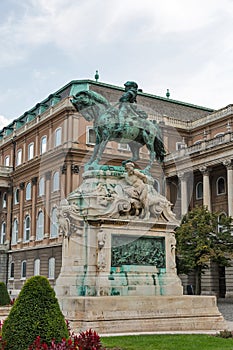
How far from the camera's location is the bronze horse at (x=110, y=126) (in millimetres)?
15344

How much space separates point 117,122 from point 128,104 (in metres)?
0.87

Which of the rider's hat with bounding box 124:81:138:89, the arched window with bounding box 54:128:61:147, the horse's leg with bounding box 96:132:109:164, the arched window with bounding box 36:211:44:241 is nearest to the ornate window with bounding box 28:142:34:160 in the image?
the arched window with bounding box 54:128:61:147

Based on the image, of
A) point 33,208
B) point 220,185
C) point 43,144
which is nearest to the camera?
point 220,185

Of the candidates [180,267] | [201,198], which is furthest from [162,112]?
[180,267]

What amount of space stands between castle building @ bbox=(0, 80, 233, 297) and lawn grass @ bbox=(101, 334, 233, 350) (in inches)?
1114

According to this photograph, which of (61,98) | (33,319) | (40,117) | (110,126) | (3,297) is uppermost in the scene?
(61,98)

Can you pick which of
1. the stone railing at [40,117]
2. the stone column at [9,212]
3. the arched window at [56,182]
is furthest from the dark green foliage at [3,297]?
the stone column at [9,212]

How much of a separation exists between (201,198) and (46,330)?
46.4 m

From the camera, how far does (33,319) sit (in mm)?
8695

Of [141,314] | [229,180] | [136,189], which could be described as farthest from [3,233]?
[141,314]

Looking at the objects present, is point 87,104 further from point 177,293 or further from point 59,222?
point 177,293

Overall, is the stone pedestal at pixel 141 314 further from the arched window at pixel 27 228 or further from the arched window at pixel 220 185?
the arched window at pixel 27 228

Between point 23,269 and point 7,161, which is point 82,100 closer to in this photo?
point 23,269

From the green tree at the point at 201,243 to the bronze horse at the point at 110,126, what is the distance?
22947 mm
